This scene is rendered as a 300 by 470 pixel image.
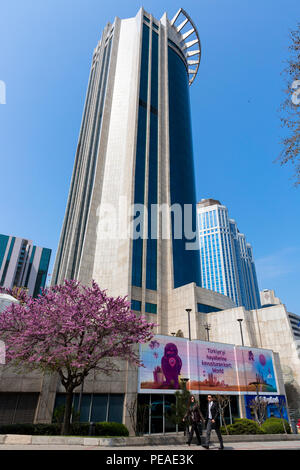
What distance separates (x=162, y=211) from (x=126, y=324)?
50.6 meters

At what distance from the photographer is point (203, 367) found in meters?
30.1

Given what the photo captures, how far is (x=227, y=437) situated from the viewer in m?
17.6

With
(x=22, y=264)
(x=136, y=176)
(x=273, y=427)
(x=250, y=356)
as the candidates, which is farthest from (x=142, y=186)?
(x=22, y=264)

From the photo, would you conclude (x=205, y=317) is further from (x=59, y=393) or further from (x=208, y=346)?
(x=59, y=393)

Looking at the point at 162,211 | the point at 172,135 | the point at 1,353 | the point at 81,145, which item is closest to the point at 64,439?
the point at 1,353

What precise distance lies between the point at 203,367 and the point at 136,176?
45.7m

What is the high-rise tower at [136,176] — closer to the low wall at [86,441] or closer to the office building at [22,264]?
the low wall at [86,441]

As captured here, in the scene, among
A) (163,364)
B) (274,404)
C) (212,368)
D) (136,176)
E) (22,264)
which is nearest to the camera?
(163,364)

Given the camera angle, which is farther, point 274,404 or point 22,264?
point 22,264

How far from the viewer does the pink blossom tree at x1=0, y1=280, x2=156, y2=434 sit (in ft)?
53.8

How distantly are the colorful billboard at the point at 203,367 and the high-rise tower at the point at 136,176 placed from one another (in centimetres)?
1786

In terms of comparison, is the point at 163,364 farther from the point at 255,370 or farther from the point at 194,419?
the point at 255,370

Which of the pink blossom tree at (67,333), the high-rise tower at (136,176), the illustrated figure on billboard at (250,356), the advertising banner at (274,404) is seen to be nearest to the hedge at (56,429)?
the pink blossom tree at (67,333)

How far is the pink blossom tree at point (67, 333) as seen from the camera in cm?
1641
